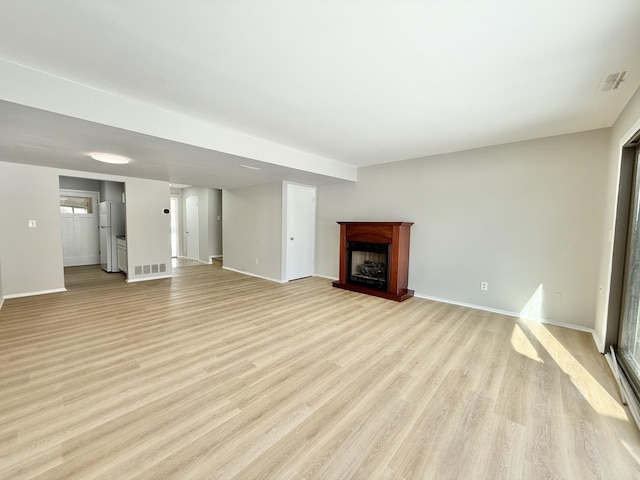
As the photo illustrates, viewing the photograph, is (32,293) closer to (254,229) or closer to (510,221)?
(254,229)

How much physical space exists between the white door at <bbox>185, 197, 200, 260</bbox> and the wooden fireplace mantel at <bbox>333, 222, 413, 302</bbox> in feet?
17.9

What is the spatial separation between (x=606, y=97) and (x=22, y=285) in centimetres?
779

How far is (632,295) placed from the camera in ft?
→ 7.57

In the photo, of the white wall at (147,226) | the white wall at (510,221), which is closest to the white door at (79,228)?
the white wall at (147,226)

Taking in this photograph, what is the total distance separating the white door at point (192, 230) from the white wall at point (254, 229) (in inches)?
72.1

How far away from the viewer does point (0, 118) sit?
2.23 metres

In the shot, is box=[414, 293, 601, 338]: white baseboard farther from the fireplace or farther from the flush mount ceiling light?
the flush mount ceiling light

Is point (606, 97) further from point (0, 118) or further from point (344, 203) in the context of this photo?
point (0, 118)

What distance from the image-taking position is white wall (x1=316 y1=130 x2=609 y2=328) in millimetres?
3189

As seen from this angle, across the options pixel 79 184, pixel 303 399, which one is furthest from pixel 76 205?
pixel 303 399

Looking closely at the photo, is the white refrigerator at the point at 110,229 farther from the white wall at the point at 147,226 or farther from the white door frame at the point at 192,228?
the white door frame at the point at 192,228

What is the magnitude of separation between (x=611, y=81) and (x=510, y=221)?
1884mm

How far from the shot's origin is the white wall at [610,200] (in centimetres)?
232

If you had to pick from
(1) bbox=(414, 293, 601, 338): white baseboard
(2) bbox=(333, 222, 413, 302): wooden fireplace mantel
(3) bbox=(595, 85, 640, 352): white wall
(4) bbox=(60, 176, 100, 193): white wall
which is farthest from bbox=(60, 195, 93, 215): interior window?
(3) bbox=(595, 85, 640, 352): white wall
